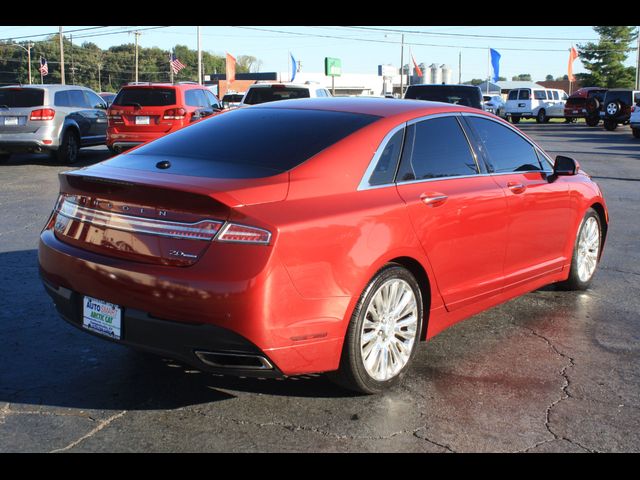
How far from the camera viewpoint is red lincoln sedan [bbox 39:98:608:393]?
11.4 ft

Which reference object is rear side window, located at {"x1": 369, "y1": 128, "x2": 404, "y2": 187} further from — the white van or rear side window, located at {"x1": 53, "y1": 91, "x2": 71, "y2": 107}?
the white van

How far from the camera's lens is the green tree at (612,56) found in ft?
240

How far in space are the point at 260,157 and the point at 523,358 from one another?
2.16 meters

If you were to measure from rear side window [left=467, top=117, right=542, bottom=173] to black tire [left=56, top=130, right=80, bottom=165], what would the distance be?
12872 millimetres

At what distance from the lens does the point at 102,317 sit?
3.77 m

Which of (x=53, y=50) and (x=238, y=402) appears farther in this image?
(x=53, y=50)

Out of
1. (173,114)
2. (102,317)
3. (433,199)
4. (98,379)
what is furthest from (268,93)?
(102,317)

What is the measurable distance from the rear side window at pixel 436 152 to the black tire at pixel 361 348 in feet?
1.93

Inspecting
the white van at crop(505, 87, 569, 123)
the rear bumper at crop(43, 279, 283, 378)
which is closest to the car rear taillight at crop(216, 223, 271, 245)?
the rear bumper at crop(43, 279, 283, 378)

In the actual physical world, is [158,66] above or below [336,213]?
above

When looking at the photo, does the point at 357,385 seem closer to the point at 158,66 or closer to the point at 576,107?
the point at 576,107

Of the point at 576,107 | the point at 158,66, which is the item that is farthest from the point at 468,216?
the point at 158,66

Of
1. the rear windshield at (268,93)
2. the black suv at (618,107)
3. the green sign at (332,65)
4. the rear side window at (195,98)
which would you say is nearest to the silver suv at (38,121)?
the rear side window at (195,98)
